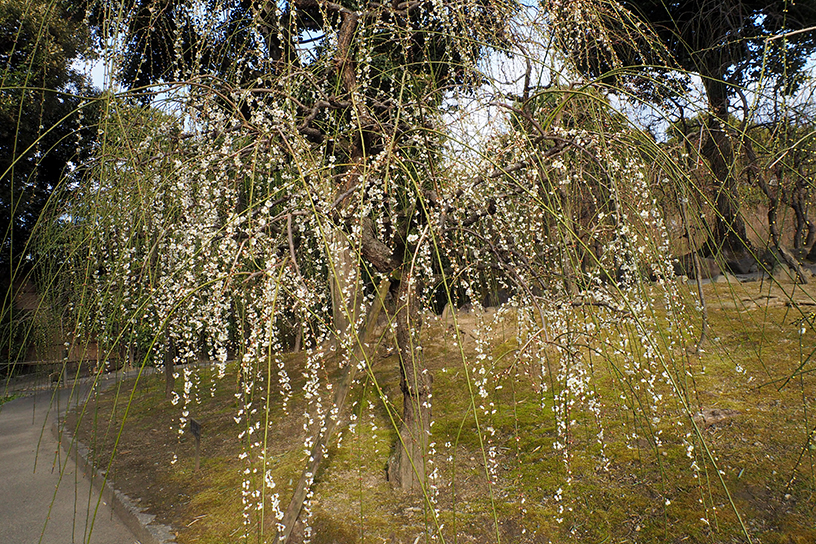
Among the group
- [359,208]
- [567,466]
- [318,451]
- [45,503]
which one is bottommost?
[45,503]

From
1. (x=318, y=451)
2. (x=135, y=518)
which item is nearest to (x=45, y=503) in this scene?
(x=135, y=518)

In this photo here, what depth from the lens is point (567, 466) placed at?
4.02 feet

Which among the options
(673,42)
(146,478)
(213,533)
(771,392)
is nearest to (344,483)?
(213,533)

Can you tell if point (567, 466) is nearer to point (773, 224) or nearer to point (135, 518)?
point (135, 518)

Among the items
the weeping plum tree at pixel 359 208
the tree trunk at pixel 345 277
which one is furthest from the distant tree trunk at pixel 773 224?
the tree trunk at pixel 345 277

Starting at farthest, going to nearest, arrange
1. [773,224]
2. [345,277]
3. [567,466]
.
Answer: [773,224] → [345,277] → [567,466]

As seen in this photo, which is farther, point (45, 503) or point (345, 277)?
point (45, 503)

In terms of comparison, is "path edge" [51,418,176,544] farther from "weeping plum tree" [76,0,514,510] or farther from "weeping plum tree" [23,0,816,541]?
"weeping plum tree" [76,0,514,510]

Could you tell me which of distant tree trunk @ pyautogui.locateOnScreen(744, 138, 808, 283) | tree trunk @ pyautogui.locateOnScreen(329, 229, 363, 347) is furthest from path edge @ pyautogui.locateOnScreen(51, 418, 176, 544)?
distant tree trunk @ pyautogui.locateOnScreen(744, 138, 808, 283)

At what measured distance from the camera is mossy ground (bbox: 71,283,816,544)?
1743 mm

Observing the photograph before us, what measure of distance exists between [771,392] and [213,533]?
3107 millimetres

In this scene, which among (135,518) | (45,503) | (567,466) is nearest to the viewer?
(567,466)

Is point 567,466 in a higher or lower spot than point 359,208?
lower

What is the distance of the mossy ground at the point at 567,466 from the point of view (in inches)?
68.6
